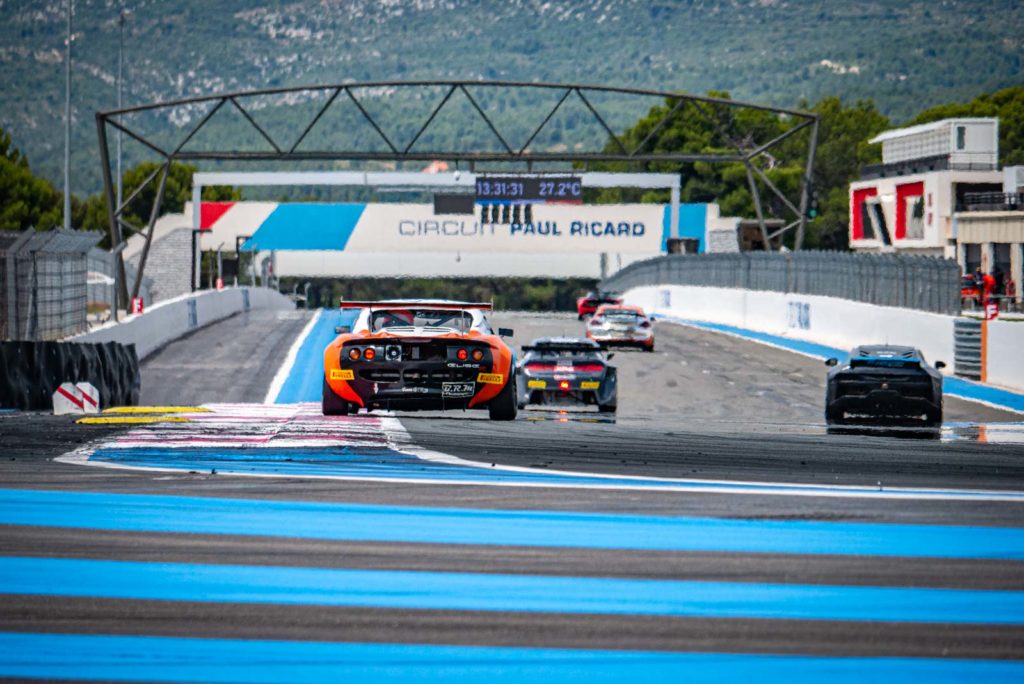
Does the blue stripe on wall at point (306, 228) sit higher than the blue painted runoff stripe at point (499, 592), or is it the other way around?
the blue stripe on wall at point (306, 228)

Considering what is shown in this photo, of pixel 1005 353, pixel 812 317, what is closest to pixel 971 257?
pixel 812 317

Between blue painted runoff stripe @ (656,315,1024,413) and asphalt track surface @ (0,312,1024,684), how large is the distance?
59.0 ft

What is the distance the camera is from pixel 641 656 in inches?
164

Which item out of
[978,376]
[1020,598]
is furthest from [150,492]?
[978,376]

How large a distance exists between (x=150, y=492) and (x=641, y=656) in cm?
204

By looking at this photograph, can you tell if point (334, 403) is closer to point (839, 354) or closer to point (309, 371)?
point (309, 371)

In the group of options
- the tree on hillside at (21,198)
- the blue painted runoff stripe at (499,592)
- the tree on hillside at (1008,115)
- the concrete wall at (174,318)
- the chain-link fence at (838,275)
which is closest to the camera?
the blue painted runoff stripe at (499,592)

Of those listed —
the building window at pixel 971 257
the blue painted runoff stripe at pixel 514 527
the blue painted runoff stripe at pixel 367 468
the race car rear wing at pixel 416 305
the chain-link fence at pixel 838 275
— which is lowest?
the blue painted runoff stripe at pixel 514 527

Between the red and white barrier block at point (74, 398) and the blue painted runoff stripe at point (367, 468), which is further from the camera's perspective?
the red and white barrier block at point (74, 398)

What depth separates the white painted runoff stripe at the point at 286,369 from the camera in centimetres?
2797

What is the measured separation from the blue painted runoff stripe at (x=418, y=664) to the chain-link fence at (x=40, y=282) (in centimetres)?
1703

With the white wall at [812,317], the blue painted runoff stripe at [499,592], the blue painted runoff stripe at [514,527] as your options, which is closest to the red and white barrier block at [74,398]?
the blue painted runoff stripe at [514,527]

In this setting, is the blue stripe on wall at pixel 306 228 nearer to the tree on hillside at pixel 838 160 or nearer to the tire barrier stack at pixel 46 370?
the tree on hillside at pixel 838 160

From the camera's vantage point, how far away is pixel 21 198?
353ft
